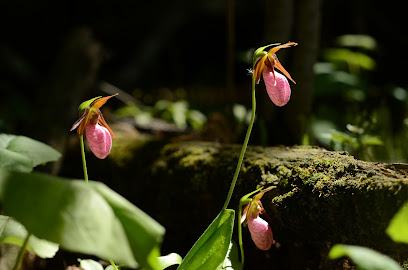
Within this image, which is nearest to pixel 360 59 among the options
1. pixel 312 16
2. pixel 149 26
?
pixel 312 16

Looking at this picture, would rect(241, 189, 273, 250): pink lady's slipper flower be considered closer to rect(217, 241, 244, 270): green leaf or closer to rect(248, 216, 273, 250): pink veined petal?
rect(248, 216, 273, 250): pink veined petal

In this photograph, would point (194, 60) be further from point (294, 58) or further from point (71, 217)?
point (71, 217)

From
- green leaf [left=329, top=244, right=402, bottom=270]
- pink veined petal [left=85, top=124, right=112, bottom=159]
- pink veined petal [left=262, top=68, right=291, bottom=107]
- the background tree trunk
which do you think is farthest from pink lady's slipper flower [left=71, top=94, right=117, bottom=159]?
the background tree trunk

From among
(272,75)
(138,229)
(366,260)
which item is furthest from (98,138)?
(366,260)

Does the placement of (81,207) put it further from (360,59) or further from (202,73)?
(202,73)

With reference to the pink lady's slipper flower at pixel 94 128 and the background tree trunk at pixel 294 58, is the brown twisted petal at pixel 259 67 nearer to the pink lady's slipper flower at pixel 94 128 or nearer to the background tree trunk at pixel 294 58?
the pink lady's slipper flower at pixel 94 128

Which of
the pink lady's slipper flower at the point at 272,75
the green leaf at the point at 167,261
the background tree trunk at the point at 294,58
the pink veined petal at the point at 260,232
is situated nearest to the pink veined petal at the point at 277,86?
the pink lady's slipper flower at the point at 272,75
